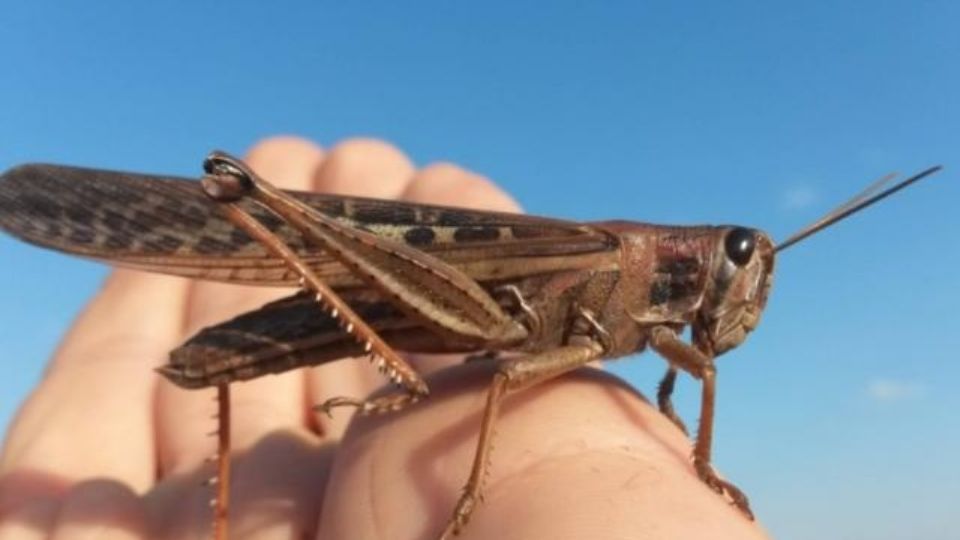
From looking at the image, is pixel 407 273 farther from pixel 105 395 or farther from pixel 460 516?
pixel 105 395

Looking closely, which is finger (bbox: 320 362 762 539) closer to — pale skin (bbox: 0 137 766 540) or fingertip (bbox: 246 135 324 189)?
pale skin (bbox: 0 137 766 540)

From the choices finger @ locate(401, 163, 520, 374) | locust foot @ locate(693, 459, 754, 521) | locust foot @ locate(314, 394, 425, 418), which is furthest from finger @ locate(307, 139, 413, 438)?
locust foot @ locate(693, 459, 754, 521)

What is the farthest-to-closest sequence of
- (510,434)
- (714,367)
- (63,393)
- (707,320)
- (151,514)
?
1. (63,393)
2. (151,514)
3. (707,320)
4. (714,367)
5. (510,434)

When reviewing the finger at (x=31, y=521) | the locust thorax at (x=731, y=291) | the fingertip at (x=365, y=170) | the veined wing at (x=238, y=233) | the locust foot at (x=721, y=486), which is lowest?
the finger at (x=31, y=521)

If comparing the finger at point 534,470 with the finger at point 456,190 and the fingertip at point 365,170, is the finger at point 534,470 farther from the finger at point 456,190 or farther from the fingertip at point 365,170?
the fingertip at point 365,170

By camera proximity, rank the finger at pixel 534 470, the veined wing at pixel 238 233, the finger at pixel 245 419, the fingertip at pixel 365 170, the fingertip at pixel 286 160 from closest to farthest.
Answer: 1. the finger at pixel 534 470
2. the veined wing at pixel 238 233
3. the finger at pixel 245 419
4. the fingertip at pixel 365 170
5. the fingertip at pixel 286 160

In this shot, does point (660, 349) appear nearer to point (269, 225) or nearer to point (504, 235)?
point (504, 235)

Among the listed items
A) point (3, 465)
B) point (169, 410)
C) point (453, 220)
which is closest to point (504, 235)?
point (453, 220)

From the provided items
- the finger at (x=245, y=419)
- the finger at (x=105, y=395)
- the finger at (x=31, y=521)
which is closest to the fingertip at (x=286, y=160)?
the finger at (x=245, y=419)
